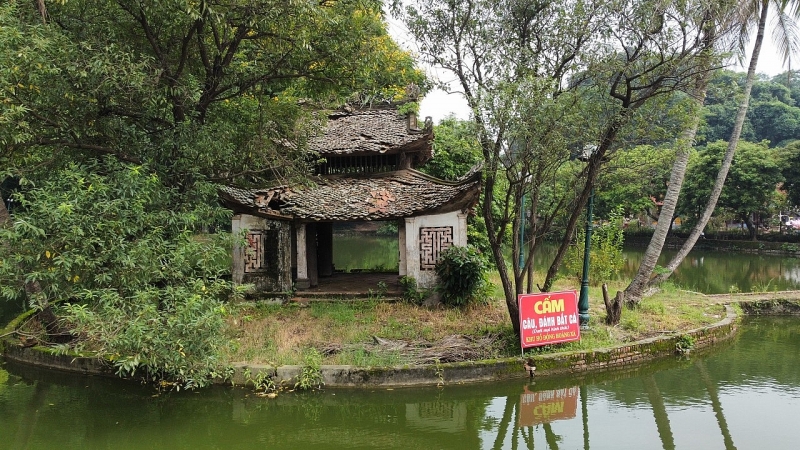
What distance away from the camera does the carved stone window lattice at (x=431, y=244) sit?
1245 cm

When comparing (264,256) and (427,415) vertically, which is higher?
(264,256)

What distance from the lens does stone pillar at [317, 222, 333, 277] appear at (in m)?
16.3

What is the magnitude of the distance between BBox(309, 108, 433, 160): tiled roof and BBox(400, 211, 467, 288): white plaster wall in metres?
1.95

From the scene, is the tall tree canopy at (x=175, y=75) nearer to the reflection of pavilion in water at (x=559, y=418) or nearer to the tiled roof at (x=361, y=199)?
the tiled roof at (x=361, y=199)

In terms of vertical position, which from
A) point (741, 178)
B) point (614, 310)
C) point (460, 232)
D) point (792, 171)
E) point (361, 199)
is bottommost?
point (614, 310)

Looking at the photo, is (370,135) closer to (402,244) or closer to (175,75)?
(402,244)

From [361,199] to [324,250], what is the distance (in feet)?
14.1

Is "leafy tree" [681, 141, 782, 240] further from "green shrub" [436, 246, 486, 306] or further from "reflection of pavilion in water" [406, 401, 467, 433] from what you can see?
"reflection of pavilion in water" [406, 401, 467, 433]

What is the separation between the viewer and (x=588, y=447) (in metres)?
6.86

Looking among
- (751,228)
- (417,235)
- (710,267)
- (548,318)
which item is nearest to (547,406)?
(548,318)

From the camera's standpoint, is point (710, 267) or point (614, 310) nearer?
point (614, 310)

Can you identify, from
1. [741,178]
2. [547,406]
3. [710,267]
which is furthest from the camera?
[741,178]

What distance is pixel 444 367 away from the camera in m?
8.80

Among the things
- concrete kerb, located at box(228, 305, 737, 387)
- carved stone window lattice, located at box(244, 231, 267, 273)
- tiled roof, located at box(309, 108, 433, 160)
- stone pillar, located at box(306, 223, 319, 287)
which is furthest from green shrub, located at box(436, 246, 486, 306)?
carved stone window lattice, located at box(244, 231, 267, 273)
